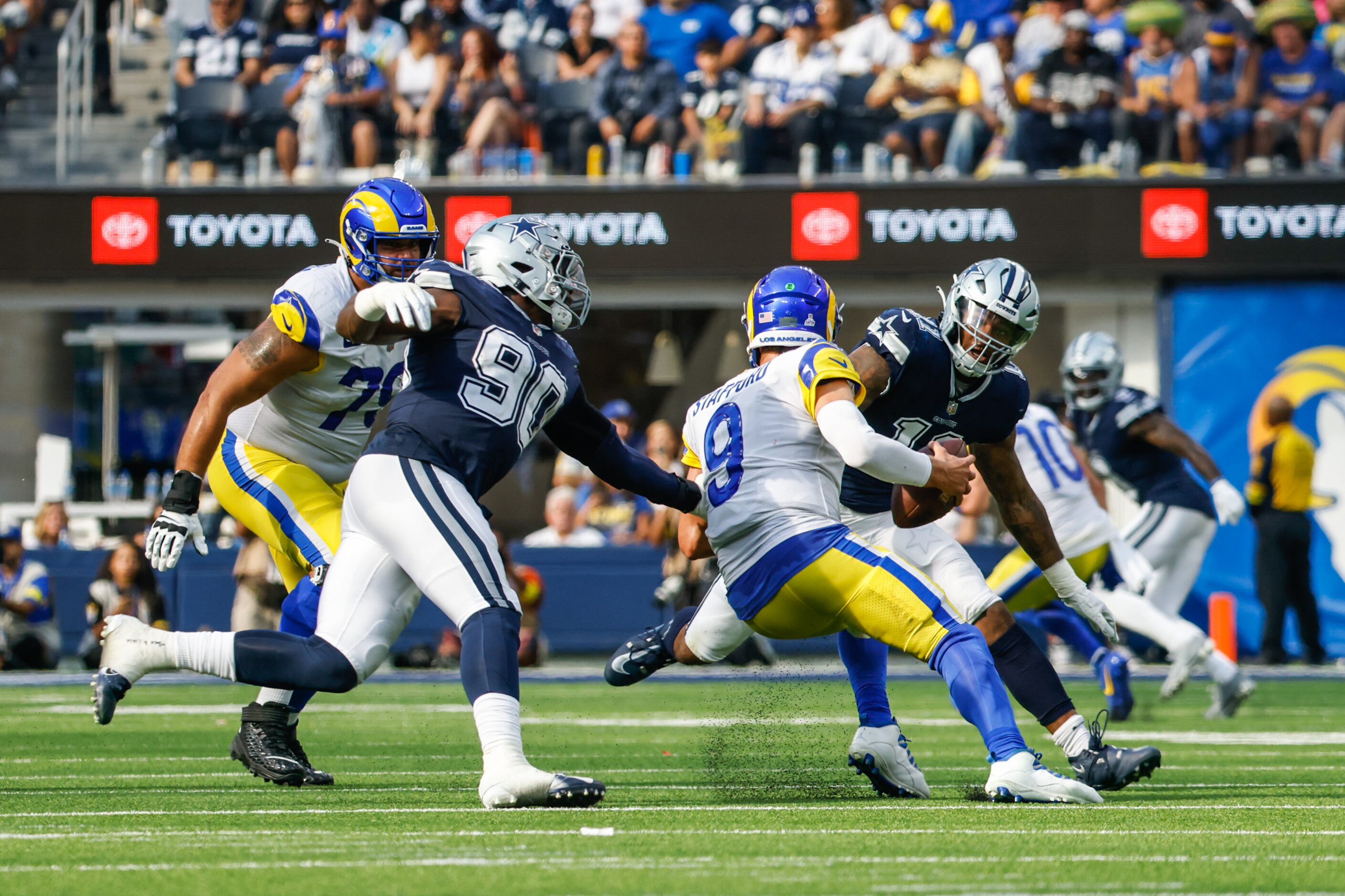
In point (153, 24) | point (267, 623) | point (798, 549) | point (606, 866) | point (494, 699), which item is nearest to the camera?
point (606, 866)

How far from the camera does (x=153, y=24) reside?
672 inches

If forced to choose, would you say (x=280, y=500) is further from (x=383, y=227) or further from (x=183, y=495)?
(x=383, y=227)

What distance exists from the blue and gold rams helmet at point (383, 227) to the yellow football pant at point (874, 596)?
177cm

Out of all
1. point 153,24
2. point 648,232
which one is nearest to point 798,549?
point 648,232

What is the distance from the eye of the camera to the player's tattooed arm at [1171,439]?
9.88 m

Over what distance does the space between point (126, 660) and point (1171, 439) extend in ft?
21.3

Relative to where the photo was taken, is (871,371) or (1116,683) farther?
(1116,683)

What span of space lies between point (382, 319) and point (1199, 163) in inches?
419

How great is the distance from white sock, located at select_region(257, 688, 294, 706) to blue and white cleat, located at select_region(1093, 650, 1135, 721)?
4373mm

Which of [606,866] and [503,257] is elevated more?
[503,257]

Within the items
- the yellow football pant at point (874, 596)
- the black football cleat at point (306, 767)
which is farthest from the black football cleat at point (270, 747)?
the yellow football pant at point (874, 596)

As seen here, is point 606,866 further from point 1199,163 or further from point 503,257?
point 1199,163

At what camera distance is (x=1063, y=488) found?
9.26m

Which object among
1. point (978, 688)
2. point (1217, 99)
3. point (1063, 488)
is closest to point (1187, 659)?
point (1063, 488)
